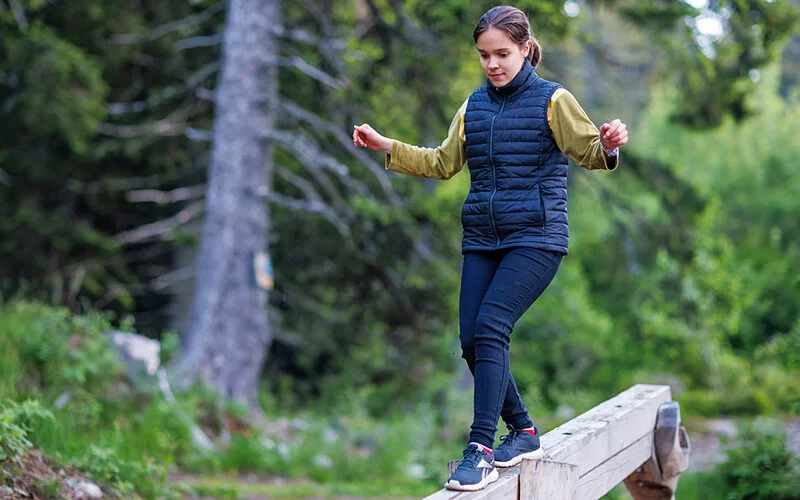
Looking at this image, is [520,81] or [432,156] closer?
[520,81]

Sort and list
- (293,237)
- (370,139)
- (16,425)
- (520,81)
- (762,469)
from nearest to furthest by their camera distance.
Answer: (520,81) → (370,139) → (16,425) → (762,469) → (293,237)

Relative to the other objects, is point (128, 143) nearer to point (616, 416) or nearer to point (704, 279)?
point (704, 279)

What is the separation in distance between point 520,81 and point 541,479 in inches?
57.1

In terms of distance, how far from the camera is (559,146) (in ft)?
10.9

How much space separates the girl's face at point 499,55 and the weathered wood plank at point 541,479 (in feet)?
4.57

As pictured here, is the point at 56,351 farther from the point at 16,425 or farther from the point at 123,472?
the point at 16,425

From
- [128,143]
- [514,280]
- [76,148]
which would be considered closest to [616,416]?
[514,280]

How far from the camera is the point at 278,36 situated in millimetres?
9492

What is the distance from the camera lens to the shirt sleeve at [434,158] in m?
3.55

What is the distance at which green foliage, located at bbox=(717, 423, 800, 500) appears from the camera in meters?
5.79

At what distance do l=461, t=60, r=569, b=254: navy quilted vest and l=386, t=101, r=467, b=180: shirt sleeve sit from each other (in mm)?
134

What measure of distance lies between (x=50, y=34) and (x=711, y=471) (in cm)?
759

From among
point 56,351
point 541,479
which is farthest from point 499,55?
point 56,351

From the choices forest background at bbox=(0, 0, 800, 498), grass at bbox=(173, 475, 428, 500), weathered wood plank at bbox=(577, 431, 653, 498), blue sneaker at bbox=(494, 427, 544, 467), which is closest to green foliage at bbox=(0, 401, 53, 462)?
forest background at bbox=(0, 0, 800, 498)
